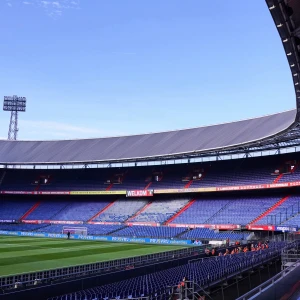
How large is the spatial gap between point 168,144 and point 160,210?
928 centimetres

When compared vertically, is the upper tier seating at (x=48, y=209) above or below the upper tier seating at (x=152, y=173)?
below

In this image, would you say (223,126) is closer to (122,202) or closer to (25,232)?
(122,202)

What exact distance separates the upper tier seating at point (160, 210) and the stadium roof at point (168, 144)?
7571 mm

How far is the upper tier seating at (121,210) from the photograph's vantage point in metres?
56.4

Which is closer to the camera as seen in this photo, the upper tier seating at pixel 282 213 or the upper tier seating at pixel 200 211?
the upper tier seating at pixel 282 213

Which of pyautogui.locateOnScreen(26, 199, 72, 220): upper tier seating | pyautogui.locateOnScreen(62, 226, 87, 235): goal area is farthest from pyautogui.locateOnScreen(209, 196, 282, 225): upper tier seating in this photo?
pyautogui.locateOnScreen(26, 199, 72, 220): upper tier seating

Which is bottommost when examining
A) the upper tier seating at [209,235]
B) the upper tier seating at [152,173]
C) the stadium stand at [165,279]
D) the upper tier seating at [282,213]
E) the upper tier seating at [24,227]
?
the stadium stand at [165,279]

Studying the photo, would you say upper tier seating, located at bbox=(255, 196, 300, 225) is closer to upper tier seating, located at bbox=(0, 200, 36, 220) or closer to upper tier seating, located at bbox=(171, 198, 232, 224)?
upper tier seating, located at bbox=(171, 198, 232, 224)

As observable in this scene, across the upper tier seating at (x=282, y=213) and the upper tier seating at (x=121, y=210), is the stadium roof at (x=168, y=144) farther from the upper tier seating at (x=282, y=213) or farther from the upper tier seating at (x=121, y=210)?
the upper tier seating at (x=121, y=210)

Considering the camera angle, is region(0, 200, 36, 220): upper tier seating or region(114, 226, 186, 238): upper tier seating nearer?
region(114, 226, 186, 238): upper tier seating

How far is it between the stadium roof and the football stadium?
0.22 metres

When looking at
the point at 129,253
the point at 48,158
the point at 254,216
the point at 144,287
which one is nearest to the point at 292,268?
the point at 144,287

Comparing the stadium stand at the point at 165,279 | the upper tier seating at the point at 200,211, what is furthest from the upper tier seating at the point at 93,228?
the stadium stand at the point at 165,279

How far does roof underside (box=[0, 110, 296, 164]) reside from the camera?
44250 millimetres
